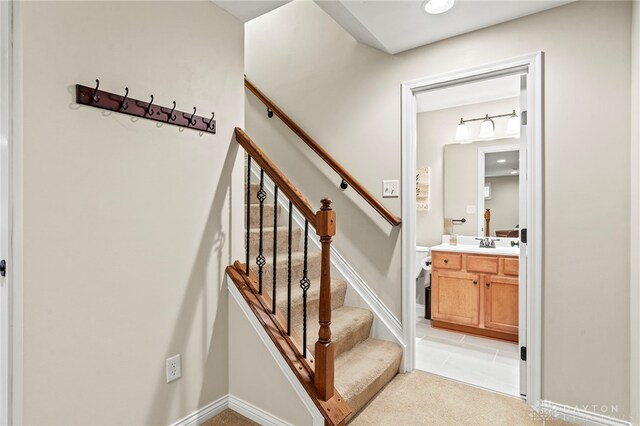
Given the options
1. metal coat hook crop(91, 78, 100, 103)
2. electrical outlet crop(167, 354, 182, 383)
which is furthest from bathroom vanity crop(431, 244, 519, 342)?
metal coat hook crop(91, 78, 100, 103)

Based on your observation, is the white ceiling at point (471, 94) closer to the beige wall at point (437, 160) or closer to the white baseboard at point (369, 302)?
the beige wall at point (437, 160)

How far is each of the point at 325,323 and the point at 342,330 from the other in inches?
25.6

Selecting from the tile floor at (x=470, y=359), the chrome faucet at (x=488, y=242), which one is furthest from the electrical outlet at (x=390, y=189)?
the chrome faucet at (x=488, y=242)

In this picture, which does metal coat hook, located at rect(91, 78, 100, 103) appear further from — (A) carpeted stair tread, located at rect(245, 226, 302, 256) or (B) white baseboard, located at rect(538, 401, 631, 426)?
(B) white baseboard, located at rect(538, 401, 631, 426)

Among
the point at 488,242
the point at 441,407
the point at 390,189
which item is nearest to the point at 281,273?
the point at 390,189

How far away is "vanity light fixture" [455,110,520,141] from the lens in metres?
3.42

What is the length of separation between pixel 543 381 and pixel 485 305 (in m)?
1.26

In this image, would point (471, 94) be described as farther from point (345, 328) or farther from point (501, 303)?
point (345, 328)

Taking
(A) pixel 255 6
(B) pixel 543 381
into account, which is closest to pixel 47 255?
(A) pixel 255 6

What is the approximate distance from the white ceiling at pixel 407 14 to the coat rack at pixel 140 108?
2.29 feet

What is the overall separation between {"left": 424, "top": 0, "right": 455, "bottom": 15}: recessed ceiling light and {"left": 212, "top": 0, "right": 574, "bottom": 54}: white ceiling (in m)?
0.03

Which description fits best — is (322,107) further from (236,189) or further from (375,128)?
(236,189)

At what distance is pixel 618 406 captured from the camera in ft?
5.66

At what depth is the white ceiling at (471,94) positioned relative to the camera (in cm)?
321
